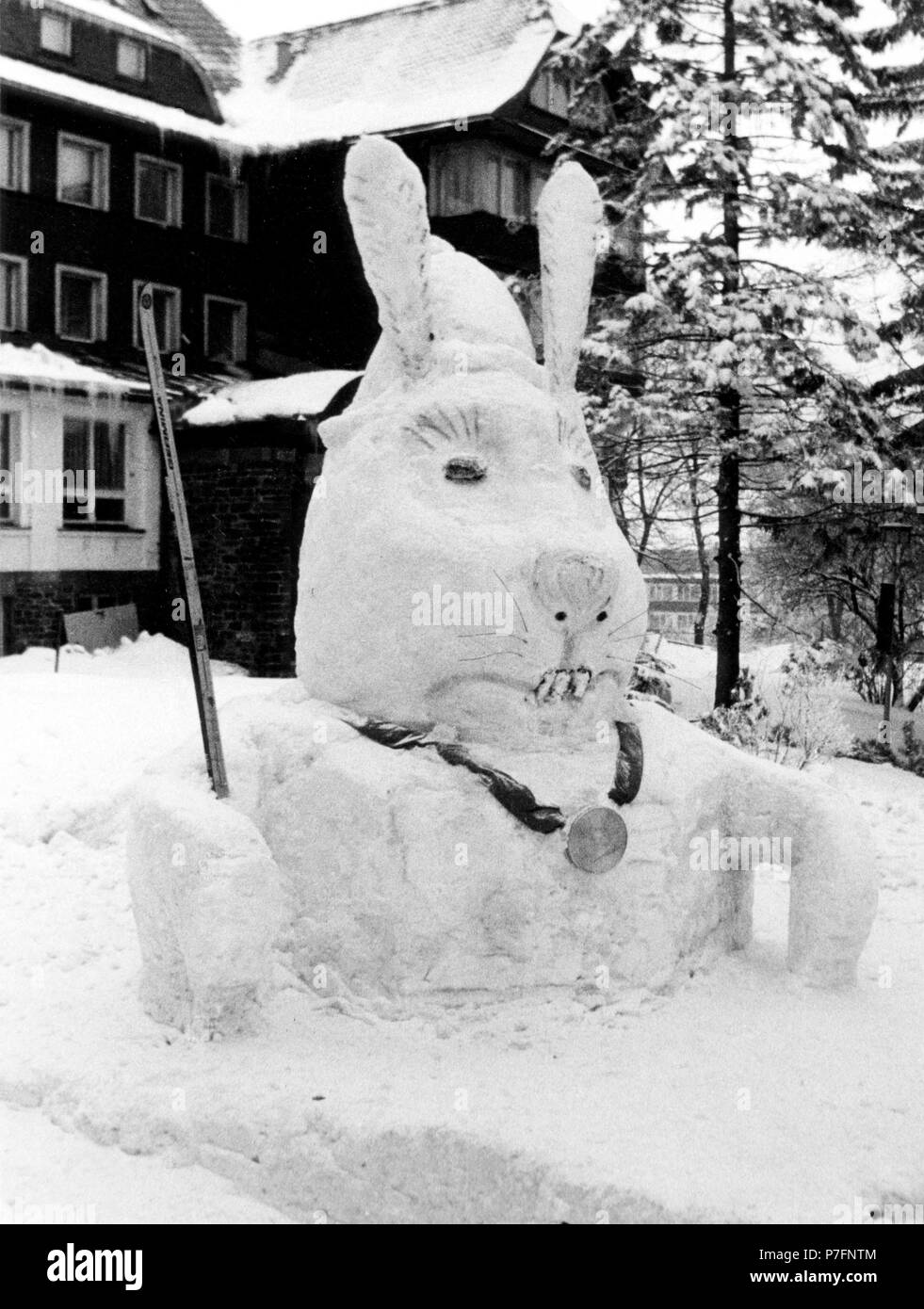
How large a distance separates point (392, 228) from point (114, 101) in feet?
43.3

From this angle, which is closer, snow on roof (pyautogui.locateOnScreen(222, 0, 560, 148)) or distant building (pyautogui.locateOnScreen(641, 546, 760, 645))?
snow on roof (pyautogui.locateOnScreen(222, 0, 560, 148))

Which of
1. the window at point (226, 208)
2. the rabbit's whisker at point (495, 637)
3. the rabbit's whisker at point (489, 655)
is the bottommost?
the rabbit's whisker at point (489, 655)

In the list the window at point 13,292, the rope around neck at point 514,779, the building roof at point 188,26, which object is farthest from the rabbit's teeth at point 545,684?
the building roof at point 188,26

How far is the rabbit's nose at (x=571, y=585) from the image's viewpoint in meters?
3.18

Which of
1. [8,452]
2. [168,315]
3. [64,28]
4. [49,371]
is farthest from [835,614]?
[64,28]

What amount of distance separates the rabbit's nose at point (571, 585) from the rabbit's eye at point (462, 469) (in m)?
0.32

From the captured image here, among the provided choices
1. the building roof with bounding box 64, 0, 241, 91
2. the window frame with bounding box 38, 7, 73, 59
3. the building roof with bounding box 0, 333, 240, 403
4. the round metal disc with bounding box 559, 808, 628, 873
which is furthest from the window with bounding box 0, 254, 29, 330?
the round metal disc with bounding box 559, 808, 628, 873

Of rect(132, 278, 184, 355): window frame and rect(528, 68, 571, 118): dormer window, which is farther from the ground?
rect(528, 68, 571, 118): dormer window

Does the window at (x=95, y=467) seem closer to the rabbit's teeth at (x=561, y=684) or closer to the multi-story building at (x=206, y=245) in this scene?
the multi-story building at (x=206, y=245)

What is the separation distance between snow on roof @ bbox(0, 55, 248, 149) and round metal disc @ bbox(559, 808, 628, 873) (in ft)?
43.0

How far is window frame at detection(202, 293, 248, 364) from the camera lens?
16.4 metres

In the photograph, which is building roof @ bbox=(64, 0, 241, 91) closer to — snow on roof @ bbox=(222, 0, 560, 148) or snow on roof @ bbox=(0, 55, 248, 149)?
snow on roof @ bbox=(222, 0, 560, 148)
